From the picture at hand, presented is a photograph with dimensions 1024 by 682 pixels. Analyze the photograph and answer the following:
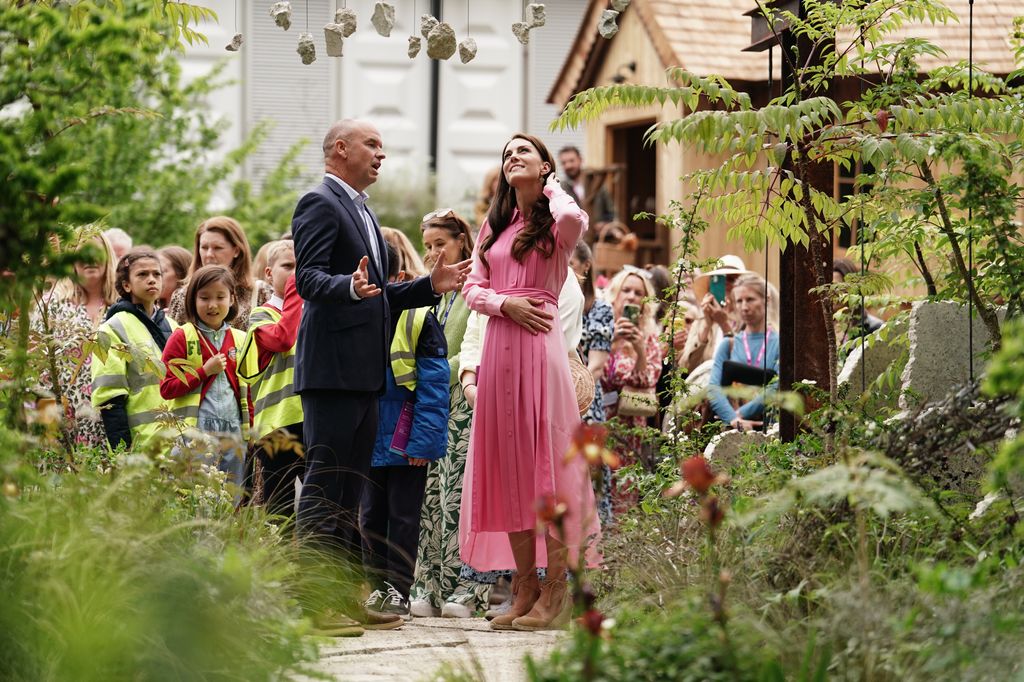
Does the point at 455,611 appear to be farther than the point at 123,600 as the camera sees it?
Yes

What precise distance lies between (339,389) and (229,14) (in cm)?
1823

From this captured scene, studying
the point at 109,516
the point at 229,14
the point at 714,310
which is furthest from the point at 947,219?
the point at 229,14

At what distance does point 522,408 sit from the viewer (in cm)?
684

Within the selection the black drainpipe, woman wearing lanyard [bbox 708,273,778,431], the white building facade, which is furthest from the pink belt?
the black drainpipe

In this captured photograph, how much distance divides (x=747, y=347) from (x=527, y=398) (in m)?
3.22

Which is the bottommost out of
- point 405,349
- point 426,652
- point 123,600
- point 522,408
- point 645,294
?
point 426,652

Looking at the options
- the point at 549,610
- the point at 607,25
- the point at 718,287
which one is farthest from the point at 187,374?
the point at 718,287

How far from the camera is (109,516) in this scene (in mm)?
4648

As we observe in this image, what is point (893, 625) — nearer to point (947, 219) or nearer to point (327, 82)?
point (947, 219)

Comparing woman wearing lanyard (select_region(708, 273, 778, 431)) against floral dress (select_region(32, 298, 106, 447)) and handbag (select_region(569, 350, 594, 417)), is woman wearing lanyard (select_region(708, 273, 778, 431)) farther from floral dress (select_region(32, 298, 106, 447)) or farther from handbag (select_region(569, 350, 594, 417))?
floral dress (select_region(32, 298, 106, 447))

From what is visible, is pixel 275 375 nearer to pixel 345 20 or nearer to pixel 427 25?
pixel 345 20

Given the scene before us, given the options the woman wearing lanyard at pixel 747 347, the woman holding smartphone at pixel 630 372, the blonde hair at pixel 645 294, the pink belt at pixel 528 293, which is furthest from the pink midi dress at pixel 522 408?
the blonde hair at pixel 645 294

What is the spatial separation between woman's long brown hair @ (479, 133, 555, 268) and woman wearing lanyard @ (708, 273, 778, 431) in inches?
108

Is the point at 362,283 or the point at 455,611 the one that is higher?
the point at 362,283
